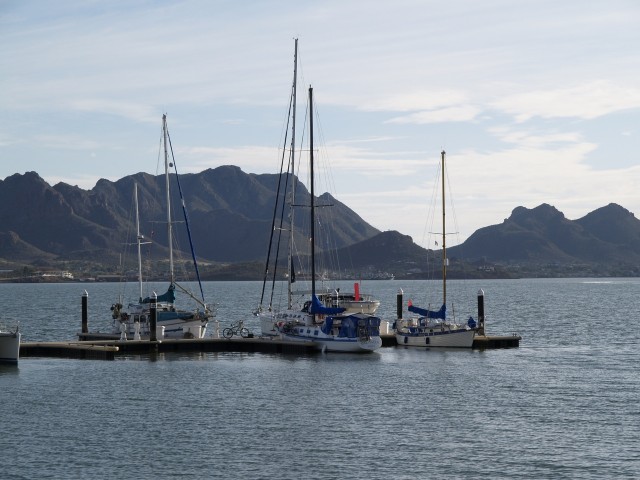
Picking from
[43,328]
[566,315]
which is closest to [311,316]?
[43,328]

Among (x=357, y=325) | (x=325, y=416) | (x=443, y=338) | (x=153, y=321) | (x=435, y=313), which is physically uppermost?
(x=435, y=313)

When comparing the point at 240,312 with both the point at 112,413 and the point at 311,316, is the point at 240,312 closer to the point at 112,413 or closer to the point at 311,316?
the point at 311,316

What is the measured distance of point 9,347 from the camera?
5844 centimetres

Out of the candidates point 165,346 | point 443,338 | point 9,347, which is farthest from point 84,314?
point 443,338

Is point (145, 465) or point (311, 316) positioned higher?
point (311, 316)

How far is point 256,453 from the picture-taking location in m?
36.2

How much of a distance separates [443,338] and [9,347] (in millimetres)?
29266

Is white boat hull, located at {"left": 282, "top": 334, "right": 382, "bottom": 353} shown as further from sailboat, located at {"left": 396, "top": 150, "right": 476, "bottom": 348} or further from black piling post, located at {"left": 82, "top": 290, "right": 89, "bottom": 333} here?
black piling post, located at {"left": 82, "top": 290, "right": 89, "bottom": 333}

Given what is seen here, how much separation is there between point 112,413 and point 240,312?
88.2 m

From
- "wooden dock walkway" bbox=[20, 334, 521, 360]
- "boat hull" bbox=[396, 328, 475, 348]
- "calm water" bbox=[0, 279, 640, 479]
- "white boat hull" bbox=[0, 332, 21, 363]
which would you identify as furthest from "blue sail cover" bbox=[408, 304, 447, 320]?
"white boat hull" bbox=[0, 332, 21, 363]

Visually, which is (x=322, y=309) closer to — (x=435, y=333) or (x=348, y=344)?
(x=348, y=344)

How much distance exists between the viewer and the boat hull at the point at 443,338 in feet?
231

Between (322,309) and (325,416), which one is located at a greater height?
(322,309)

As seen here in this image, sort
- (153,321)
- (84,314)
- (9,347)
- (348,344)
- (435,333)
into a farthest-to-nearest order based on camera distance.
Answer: (84,314)
(435,333)
(153,321)
(348,344)
(9,347)
